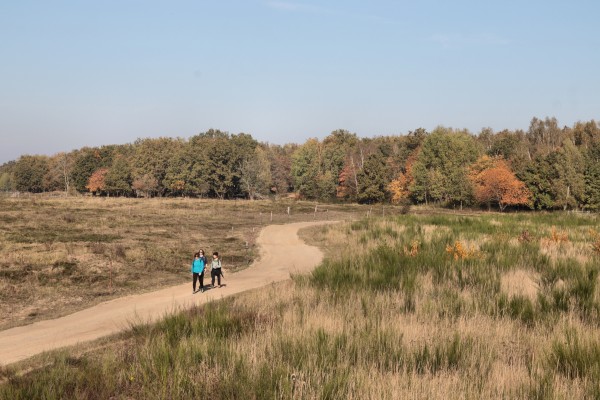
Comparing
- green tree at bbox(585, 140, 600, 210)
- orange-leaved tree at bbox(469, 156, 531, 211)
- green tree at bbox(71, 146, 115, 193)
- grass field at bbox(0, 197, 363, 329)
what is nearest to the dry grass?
grass field at bbox(0, 197, 363, 329)

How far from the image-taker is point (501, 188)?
67312 millimetres

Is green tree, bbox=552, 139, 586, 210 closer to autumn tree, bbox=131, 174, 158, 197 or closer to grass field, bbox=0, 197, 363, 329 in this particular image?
grass field, bbox=0, 197, 363, 329

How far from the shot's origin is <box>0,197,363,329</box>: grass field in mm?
17812

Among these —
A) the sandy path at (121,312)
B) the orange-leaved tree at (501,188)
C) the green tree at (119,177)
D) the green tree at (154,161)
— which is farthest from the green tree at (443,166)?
the green tree at (119,177)

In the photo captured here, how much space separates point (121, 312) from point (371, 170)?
259 feet

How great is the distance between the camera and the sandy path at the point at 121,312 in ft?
38.8

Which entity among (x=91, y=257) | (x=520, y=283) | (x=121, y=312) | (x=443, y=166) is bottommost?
(x=121, y=312)

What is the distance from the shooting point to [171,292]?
1842 cm

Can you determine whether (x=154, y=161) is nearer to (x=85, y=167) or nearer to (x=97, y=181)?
(x=97, y=181)

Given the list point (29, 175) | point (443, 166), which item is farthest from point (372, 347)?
point (29, 175)

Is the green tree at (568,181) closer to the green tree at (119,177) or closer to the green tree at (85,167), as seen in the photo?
the green tree at (119,177)

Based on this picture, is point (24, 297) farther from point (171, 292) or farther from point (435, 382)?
point (435, 382)

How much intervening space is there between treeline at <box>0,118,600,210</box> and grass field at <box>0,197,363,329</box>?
46.6 metres

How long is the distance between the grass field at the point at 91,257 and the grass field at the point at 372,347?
912 centimetres
